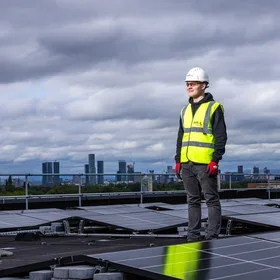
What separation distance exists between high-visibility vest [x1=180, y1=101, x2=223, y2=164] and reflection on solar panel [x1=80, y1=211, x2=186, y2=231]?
2.38 metres

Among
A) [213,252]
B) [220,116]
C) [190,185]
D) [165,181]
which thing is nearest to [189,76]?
[220,116]

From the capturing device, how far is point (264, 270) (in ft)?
16.5

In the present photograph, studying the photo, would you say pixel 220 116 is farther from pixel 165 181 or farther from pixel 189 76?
pixel 165 181

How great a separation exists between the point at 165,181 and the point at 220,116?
12.4m

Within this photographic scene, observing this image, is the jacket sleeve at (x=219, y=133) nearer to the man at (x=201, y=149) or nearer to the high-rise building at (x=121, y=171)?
the man at (x=201, y=149)

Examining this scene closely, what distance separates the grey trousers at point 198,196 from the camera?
25.2ft

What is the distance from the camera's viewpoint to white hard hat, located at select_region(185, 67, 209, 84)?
7711mm

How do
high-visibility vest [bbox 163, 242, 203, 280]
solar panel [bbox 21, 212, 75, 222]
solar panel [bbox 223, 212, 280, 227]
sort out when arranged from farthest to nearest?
1. solar panel [bbox 21, 212, 75, 222]
2. solar panel [bbox 223, 212, 280, 227]
3. high-visibility vest [bbox 163, 242, 203, 280]

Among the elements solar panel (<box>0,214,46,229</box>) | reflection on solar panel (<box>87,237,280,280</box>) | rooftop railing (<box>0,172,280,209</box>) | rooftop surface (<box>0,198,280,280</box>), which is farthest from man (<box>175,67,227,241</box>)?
rooftop railing (<box>0,172,280,209</box>)

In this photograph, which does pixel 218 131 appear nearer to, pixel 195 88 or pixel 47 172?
pixel 195 88

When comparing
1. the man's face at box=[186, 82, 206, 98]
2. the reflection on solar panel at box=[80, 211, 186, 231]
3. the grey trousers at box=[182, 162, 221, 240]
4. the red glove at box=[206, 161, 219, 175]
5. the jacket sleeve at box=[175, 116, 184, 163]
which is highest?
the man's face at box=[186, 82, 206, 98]

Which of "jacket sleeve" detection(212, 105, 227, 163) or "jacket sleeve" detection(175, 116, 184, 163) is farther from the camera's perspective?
"jacket sleeve" detection(175, 116, 184, 163)

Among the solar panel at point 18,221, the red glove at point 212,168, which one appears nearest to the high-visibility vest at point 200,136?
the red glove at point 212,168

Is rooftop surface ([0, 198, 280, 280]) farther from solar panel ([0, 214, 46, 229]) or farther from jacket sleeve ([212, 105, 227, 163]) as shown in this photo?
jacket sleeve ([212, 105, 227, 163])
